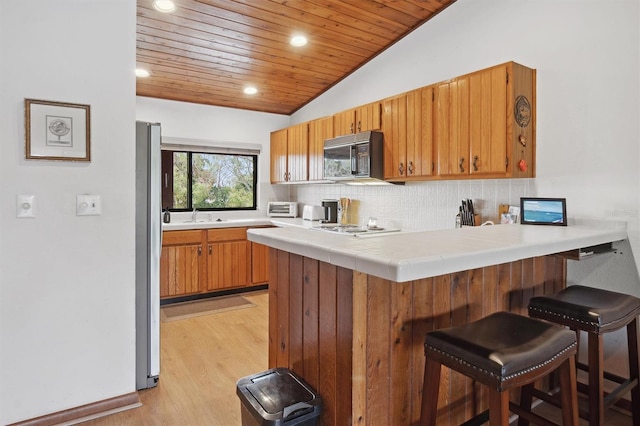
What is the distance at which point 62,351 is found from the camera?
2076 mm

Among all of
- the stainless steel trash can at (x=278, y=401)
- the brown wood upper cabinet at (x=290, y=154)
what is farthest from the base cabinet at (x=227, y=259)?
the stainless steel trash can at (x=278, y=401)

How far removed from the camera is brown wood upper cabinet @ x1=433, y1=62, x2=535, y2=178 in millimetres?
2527

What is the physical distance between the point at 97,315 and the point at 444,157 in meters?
2.57

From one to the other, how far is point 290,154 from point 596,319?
3904mm

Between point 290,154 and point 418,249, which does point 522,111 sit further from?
point 290,154

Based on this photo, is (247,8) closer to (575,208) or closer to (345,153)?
(345,153)

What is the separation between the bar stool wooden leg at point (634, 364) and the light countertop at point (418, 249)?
1.46 feet

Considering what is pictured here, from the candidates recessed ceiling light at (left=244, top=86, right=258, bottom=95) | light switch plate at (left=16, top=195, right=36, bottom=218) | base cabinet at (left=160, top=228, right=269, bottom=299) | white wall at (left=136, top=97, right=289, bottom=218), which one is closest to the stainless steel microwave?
recessed ceiling light at (left=244, top=86, right=258, bottom=95)

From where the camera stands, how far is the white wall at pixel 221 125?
459cm

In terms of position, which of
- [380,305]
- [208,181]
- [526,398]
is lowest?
[526,398]

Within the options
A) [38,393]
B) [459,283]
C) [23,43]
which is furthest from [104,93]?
[459,283]

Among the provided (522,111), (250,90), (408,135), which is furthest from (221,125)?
(522,111)

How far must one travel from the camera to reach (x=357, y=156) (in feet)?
12.0

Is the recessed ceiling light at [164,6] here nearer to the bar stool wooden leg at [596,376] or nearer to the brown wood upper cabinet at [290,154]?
the brown wood upper cabinet at [290,154]
